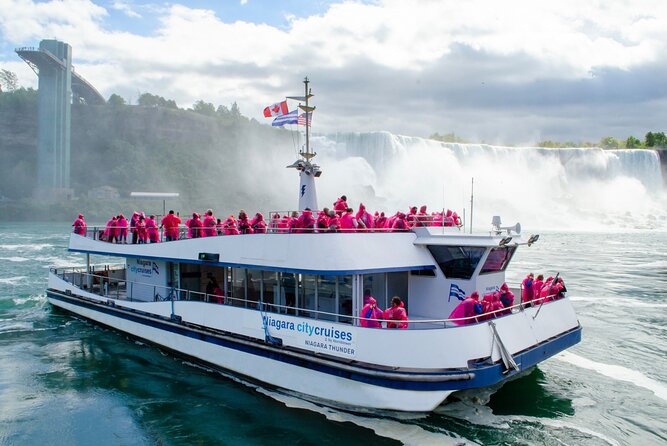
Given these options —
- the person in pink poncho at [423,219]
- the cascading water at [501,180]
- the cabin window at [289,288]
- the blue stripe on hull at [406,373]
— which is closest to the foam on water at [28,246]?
the blue stripe on hull at [406,373]

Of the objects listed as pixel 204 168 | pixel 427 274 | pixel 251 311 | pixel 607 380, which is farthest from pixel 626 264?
pixel 204 168

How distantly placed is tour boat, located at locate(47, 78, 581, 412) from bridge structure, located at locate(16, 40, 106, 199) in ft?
316

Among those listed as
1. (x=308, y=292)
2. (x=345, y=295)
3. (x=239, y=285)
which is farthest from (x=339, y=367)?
(x=239, y=285)

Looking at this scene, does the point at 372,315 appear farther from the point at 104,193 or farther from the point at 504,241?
the point at 104,193

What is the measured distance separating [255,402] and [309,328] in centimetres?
193

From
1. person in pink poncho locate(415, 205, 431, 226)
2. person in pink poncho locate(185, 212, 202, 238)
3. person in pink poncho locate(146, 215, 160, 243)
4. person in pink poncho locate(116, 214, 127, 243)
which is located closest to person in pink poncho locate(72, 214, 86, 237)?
person in pink poncho locate(116, 214, 127, 243)

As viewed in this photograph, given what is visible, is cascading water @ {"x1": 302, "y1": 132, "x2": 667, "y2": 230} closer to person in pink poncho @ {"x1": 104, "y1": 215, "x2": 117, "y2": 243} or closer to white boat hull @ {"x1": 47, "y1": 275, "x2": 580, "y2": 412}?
person in pink poncho @ {"x1": 104, "y1": 215, "x2": 117, "y2": 243}

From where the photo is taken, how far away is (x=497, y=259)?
10758 mm

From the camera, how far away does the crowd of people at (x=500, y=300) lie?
359 inches

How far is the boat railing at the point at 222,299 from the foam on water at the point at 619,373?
118 inches

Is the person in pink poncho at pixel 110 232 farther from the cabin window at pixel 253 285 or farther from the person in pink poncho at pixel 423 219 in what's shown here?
the person in pink poncho at pixel 423 219

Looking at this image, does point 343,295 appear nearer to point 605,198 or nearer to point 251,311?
point 251,311

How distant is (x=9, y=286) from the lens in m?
24.2

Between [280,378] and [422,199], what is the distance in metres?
59.0
